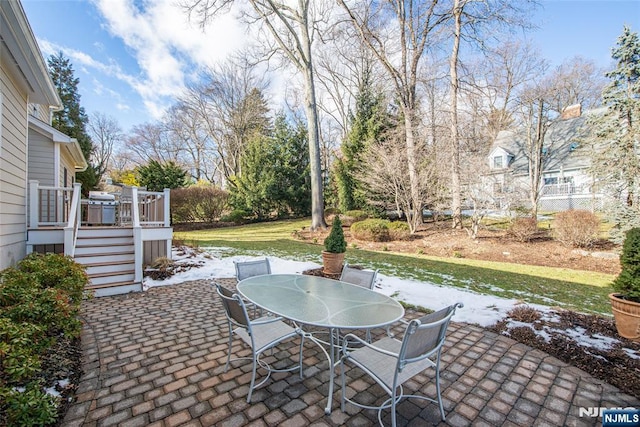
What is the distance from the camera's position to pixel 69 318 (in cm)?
270

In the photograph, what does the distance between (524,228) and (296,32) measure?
1298 cm

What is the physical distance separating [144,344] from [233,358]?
1.16 metres

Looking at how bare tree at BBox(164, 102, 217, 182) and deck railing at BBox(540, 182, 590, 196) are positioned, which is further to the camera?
bare tree at BBox(164, 102, 217, 182)

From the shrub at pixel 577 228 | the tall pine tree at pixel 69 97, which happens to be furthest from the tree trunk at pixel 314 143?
the tall pine tree at pixel 69 97

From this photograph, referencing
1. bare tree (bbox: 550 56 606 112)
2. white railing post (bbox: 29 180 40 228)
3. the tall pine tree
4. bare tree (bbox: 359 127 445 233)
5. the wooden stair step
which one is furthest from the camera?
the tall pine tree

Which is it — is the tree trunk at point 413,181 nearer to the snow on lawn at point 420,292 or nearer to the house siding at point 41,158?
the snow on lawn at point 420,292

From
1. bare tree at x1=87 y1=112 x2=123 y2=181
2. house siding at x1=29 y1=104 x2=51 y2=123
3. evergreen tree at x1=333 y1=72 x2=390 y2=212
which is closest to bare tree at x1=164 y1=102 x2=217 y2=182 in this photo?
bare tree at x1=87 y1=112 x2=123 y2=181

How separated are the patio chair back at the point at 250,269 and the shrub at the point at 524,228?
9.78m

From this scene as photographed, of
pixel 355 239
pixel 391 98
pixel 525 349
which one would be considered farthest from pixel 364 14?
pixel 525 349

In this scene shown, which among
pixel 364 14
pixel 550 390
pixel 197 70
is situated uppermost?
pixel 197 70

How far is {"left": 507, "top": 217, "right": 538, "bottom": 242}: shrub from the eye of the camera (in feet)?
32.4

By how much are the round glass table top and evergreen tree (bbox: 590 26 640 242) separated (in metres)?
9.04

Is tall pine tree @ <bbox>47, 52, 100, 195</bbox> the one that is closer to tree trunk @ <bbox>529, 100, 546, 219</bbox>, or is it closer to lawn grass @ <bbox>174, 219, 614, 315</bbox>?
lawn grass @ <bbox>174, 219, 614, 315</bbox>

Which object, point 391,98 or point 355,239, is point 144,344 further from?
point 391,98
